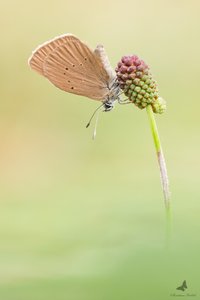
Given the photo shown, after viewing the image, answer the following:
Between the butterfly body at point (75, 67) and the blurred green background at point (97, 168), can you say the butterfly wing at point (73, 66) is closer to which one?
the butterfly body at point (75, 67)

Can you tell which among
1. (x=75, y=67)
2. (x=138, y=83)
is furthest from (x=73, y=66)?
(x=138, y=83)

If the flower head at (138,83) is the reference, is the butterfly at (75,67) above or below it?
above

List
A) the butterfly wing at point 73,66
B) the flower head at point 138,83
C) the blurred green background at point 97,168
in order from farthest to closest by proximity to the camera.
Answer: the butterfly wing at point 73,66 → the flower head at point 138,83 → the blurred green background at point 97,168

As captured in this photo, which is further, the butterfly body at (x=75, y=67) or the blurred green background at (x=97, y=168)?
the butterfly body at (x=75, y=67)

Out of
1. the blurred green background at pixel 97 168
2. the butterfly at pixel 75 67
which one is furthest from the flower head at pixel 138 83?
the butterfly at pixel 75 67

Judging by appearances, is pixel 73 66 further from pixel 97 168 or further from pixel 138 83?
pixel 97 168

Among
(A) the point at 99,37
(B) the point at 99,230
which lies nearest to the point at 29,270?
(B) the point at 99,230

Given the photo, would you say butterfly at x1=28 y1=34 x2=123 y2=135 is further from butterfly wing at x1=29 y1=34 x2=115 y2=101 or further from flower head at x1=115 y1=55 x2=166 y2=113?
flower head at x1=115 y1=55 x2=166 y2=113
